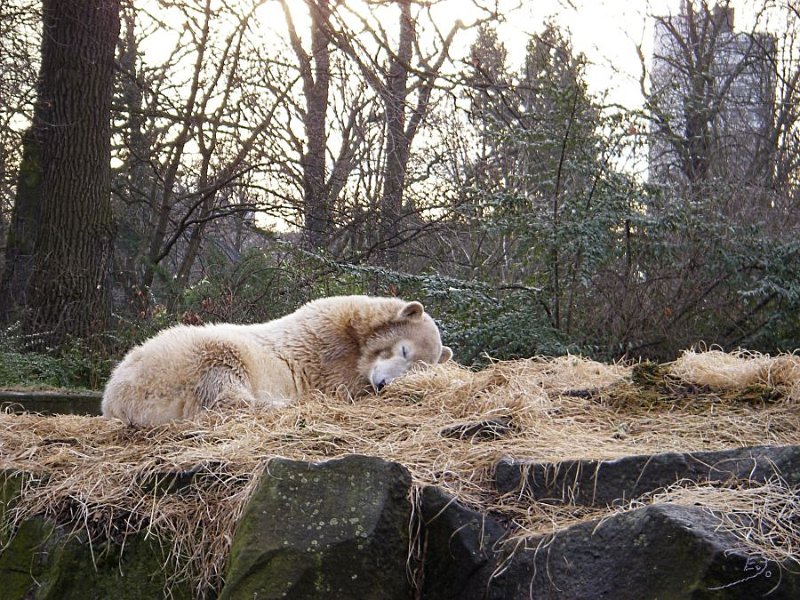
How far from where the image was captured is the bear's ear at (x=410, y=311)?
6344 millimetres

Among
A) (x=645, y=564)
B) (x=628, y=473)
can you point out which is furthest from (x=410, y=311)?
(x=645, y=564)

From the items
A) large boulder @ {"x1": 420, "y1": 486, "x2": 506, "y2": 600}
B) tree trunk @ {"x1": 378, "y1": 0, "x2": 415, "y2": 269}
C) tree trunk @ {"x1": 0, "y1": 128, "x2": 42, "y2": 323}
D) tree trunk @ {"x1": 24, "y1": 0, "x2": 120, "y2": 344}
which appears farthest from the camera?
tree trunk @ {"x1": 378, "y1": 0, "x2": 415, "y2": 269}

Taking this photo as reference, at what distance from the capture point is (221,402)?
5.21m

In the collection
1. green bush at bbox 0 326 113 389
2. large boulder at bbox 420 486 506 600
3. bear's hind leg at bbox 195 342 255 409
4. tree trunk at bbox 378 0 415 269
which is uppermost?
tree trunk at bbox 378 0 415 269

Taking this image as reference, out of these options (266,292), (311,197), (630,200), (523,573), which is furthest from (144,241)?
(523,573)

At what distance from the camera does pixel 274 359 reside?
19.4 ft

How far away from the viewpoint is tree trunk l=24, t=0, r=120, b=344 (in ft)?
31.5

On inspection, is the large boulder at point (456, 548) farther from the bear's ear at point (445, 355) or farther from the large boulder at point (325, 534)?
the bear's ear at point (445, 355)

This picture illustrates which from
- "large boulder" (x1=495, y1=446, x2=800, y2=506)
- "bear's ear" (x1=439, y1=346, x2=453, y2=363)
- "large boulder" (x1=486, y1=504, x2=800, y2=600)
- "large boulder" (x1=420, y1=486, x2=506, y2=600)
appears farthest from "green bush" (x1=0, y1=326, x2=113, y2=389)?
"large boulder" (x1=486, y1=504, x2=800, y2=600)

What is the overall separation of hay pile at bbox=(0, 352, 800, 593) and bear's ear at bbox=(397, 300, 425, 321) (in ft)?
3.16

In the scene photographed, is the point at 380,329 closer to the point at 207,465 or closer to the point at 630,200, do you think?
the point at 207,465

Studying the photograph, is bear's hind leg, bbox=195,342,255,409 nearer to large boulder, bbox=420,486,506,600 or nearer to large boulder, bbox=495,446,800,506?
large boulder, bbox=420,486,506,600

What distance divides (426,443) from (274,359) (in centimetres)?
199

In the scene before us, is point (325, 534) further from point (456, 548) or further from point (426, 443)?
point (426, 443)
